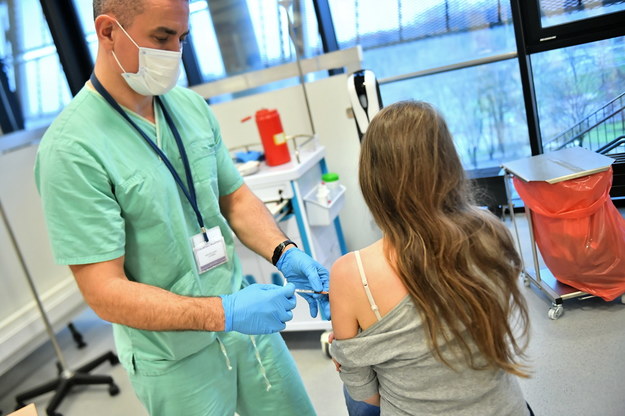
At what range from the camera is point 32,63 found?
142 inches

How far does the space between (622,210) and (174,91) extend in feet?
9.17

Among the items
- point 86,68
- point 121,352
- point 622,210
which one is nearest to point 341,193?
point 121,352

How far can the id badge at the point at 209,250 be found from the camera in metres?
1.25

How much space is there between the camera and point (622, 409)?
5.75 ft

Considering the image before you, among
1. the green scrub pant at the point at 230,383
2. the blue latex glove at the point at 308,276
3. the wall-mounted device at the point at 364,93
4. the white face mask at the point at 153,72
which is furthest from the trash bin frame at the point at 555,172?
the white face mask at the point at 153,72

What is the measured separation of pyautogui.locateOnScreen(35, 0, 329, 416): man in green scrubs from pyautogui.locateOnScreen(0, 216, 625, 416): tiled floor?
1.01m

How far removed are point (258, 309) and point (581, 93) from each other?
2.87 metres

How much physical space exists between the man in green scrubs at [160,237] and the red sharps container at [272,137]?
108cm

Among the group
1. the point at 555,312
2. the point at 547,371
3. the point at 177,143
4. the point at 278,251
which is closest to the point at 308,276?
the point at 278,251

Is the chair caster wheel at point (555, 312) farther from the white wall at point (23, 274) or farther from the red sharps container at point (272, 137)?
the white wall at point (23, 274)

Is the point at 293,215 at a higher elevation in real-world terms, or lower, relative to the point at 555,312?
higher

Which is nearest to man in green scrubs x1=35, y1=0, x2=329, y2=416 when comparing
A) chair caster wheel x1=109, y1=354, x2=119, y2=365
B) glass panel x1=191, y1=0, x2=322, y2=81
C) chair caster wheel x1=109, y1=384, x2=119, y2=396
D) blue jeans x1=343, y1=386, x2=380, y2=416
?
blue jeans x1=343, y1=386, x2=380, y2=416

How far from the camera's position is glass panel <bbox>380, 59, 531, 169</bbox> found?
11.1ft

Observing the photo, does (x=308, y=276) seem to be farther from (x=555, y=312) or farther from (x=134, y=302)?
(x=555, y=312)
